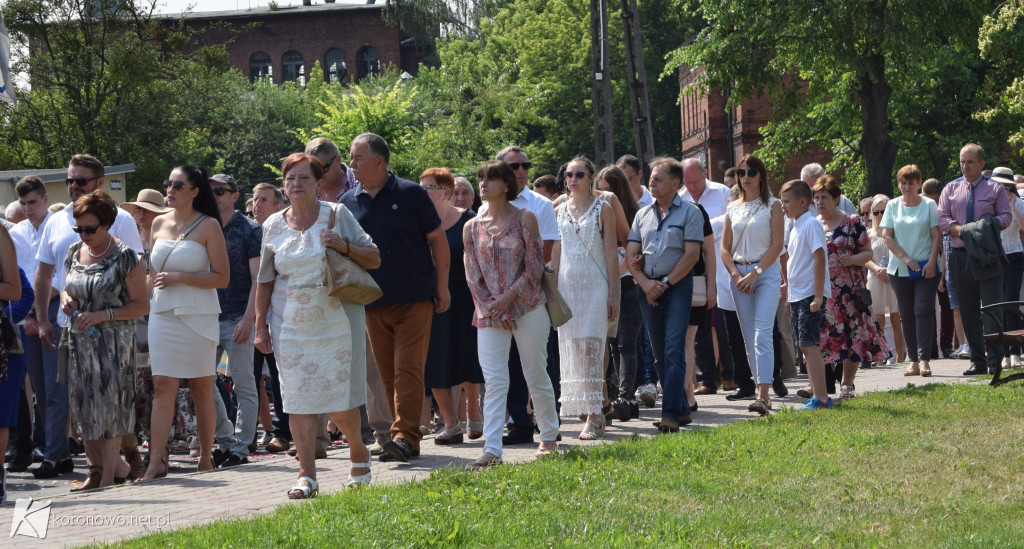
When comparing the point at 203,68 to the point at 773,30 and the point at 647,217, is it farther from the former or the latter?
the point at 647,217

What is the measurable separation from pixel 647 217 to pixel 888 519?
4.44 m

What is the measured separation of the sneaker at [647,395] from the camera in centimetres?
1196

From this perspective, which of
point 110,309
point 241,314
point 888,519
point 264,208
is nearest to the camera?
point 888,519

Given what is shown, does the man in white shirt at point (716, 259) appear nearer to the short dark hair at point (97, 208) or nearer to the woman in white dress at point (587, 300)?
the woman in white dress at point (587, 300)

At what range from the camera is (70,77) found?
1566 inches

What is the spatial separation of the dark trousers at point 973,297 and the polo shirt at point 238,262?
7.64 metres

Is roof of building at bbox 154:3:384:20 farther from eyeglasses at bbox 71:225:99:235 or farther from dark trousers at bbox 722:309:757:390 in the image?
eyeglasses at bbox 71:225:99:235

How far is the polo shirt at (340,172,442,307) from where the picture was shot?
8.86m

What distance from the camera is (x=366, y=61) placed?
3826 inches

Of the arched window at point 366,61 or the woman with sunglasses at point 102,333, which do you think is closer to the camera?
the woman with sunglasses at point 102,333

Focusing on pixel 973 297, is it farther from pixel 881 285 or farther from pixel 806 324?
pixel 806 324

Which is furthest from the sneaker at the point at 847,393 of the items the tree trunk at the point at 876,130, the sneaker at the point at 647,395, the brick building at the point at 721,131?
the brick building at the point at 721,131

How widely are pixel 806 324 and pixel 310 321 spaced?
496 cm

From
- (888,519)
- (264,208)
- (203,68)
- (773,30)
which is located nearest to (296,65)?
(203,68)
